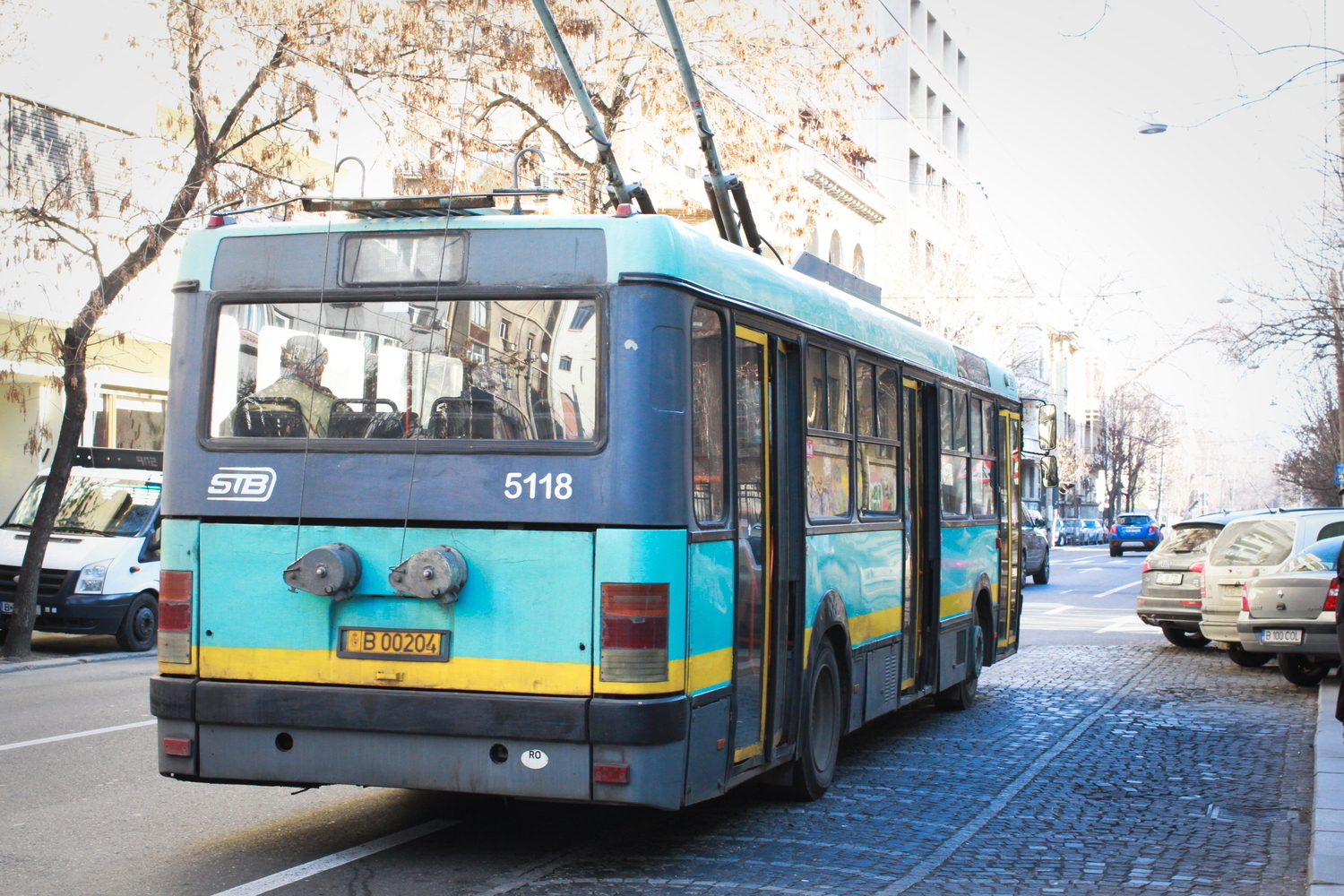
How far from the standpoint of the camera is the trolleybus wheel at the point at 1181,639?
760 inches

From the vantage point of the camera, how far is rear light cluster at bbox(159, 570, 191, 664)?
6535 mm

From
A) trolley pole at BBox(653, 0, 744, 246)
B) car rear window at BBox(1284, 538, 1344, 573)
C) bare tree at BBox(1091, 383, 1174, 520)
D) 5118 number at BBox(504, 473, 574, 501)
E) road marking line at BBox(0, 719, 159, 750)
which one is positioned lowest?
road marking line at BBox(0, 719, 159, 750)

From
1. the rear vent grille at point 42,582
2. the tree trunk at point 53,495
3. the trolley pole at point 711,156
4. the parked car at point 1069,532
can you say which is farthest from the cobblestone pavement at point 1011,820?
the parked car at point 1069,532

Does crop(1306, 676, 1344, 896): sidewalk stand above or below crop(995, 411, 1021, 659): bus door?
below

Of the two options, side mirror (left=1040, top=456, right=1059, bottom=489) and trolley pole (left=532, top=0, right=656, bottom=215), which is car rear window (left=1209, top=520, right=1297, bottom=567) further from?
trolley pole (left=532, top=0, right=656, bottom=215)

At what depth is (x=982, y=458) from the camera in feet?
41.7

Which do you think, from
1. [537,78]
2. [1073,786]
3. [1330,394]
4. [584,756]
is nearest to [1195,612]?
[1073,786]

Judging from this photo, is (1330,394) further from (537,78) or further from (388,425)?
(388,425)

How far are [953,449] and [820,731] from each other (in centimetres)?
382

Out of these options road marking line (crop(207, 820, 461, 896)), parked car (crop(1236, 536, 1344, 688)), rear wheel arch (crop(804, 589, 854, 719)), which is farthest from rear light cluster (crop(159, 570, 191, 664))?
parked car (crop(1236, 536, 1344, 688))

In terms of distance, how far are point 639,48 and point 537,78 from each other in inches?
82.5

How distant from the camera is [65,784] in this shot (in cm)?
839

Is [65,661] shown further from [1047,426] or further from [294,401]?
[1047,426]

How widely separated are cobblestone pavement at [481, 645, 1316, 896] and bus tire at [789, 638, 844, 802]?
12 cm
